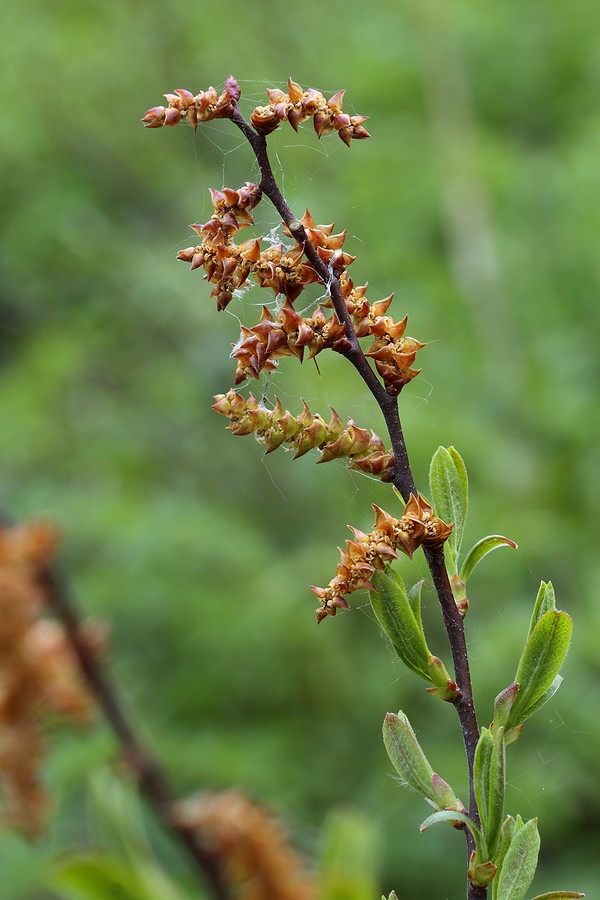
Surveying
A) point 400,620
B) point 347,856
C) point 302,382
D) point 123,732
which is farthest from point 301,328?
point 302,382

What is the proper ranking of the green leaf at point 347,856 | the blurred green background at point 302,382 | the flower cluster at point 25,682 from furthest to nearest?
the blurred green background at point 302,382
the green leaf at point 347,856
the flower cluster at point 25,682

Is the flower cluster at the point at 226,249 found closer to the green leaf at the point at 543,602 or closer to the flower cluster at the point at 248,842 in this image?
the green leaf at the point at 543,602

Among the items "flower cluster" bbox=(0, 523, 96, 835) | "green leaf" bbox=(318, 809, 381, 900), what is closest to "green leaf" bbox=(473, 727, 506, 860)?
"flower cluster" bbox=(0, 523, 96, 835)

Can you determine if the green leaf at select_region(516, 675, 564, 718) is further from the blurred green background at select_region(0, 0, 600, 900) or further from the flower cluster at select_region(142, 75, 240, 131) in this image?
the blurred green background at select_region(0, 0, 600, 900)

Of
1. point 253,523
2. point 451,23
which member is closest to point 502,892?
point 253,523

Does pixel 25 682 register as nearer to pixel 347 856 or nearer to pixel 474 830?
pixel 347 856

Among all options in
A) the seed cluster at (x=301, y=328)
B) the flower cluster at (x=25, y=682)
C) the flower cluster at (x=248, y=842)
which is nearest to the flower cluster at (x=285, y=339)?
the seed cluster at (x=301, y=328)
